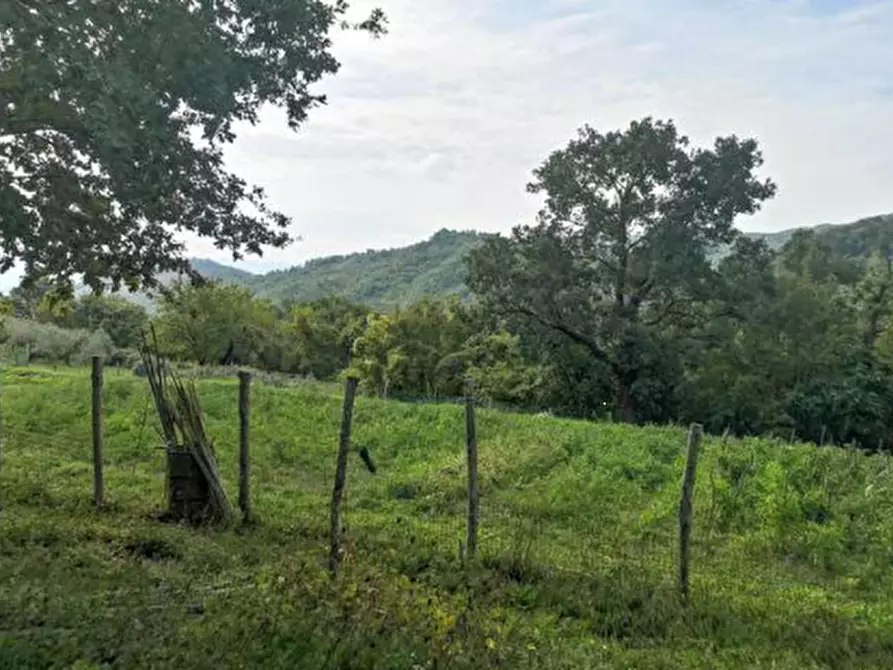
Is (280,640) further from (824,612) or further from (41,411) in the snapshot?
(41,411)

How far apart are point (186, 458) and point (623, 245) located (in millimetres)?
23137

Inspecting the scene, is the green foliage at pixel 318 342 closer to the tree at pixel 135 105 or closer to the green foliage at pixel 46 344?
the green foliage at pixel 46 344

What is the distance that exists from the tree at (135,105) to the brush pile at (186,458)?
166 centimetres

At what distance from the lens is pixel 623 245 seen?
30.1 metres

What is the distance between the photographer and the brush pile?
9.63m

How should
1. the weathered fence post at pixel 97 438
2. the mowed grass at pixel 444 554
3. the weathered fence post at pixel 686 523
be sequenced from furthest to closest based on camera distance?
the weathered fence post at pixel 97 438 < the weathered fence post at pixel 686 523 < the mowed grass at pixel 444 554

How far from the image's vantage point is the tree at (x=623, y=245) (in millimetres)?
28594

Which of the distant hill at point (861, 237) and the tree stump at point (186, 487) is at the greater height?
the distant hill at point (861, 237)

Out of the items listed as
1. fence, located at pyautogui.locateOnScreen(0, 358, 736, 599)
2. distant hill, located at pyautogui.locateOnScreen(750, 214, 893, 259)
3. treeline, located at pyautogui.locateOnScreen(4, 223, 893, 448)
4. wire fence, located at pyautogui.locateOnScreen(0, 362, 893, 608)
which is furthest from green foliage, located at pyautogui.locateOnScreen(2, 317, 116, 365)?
distant hill, located at pyautogui.locateOnScreen(750, 214, 893, 259)

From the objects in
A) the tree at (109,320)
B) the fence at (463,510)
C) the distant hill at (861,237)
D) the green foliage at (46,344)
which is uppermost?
the distant hill at (861,237)

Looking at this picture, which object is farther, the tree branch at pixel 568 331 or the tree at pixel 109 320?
the tree at pixel 109 320

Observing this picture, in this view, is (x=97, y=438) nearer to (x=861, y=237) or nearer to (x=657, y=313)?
(x=657, y=313)

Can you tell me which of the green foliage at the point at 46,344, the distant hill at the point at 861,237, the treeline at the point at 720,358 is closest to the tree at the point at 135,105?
the treeline at the point at 720,358

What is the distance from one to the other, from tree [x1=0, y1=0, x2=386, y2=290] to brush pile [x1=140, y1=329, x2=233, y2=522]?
1.66m
